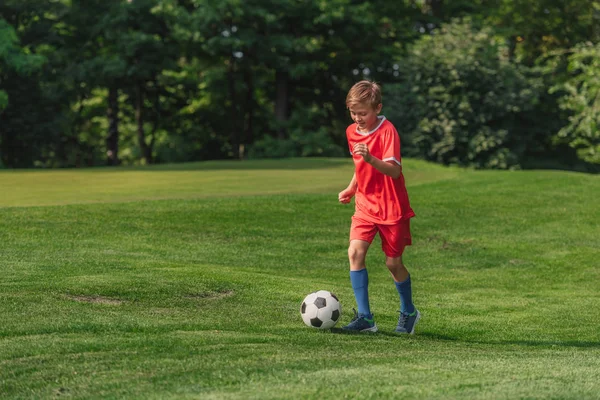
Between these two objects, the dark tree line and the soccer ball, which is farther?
the dark tree line

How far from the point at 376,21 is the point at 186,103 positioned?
11.1 m

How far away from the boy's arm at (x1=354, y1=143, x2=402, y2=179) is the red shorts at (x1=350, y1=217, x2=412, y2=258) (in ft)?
1.70

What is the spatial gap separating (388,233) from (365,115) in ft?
3.59

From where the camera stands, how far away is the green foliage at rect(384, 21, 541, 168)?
3719 centimetres

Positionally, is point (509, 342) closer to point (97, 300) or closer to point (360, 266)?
point (360, 266)

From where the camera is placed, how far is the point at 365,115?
8539 millimetres

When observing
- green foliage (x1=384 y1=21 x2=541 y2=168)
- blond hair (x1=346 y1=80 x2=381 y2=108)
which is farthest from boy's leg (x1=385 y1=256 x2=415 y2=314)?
green foliage (x1=384 y1=21 x2=541 y2=168)

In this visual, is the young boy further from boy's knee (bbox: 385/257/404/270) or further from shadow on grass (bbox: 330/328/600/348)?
shadow on grass (bbox: 330/328/600/348)

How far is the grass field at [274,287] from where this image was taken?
250 inches

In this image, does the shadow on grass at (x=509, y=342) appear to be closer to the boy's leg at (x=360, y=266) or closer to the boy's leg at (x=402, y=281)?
the boy's leg at (x=360, y=266)

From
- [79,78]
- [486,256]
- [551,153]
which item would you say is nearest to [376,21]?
[551,153]

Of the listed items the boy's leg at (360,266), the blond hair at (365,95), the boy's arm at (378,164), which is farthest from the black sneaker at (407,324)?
the blond hair at (365,95)

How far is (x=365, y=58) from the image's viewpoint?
4628 centimetres

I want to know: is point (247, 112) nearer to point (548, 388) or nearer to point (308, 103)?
point (308, 103)
